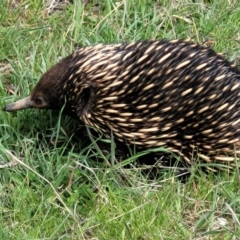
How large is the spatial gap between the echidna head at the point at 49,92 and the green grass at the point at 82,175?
107 mm

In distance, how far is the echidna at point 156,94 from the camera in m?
3.33

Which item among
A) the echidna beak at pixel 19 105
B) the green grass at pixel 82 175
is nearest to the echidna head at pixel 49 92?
the echidna beak at pixel 19 105

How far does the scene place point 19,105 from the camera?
3459mm

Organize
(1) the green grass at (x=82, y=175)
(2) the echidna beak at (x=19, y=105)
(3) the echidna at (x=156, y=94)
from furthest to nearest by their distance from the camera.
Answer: (2) the echidna beak at (x=19, y=105), (3) the echidna at (x=156, y=94), (1) the green grass at (x=82, y=175)

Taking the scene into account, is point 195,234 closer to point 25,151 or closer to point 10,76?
point 25,151

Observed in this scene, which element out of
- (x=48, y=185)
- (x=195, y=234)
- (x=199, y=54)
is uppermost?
(x=199, y=54)

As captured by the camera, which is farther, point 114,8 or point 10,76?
point 114,8

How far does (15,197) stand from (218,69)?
1.05m

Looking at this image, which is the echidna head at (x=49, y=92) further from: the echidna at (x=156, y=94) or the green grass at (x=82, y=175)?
the green grass at (x=82, y=175)

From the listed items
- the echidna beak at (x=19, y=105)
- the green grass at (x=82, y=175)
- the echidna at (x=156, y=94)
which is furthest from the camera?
the echidna beak at (x=19, y=105)

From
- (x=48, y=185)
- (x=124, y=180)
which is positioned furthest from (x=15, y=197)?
(x=124, y=180)

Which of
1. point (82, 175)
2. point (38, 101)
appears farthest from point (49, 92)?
point (82, 175)

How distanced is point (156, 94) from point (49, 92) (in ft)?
1.58

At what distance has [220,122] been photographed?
3.39 metres
